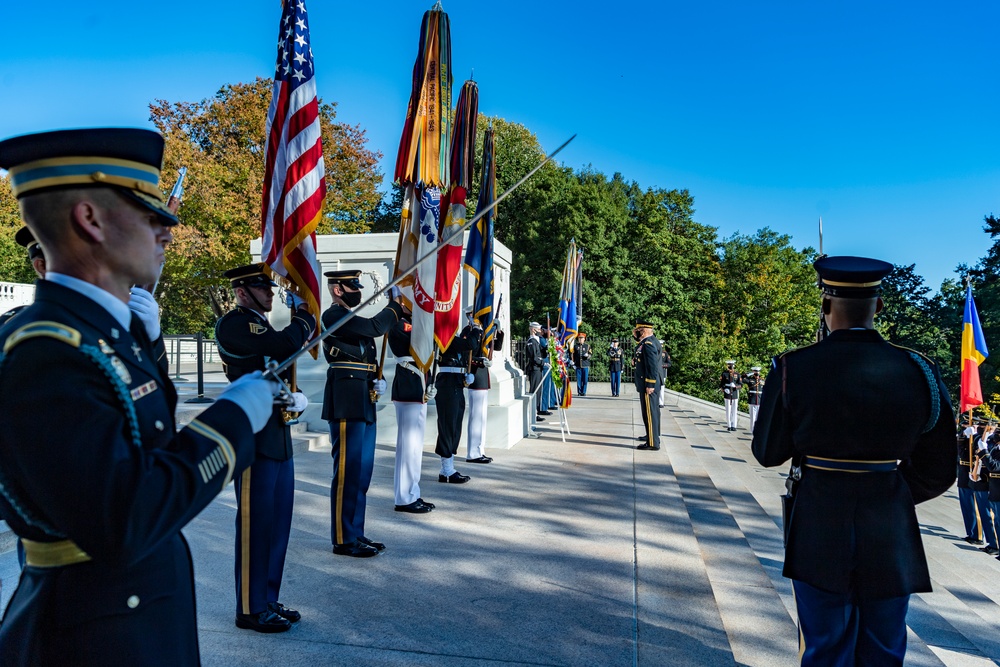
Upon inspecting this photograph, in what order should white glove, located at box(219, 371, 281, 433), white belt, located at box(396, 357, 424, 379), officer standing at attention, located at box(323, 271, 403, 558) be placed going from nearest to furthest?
white glove, located at box(219, 371, 281, 433) < officer standing at attention, located at box(323, 271, 403, 558) < white belt, located at box(396, 357, 424, 379)

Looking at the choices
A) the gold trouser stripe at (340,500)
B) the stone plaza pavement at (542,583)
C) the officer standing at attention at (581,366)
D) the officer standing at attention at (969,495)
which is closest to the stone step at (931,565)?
the stone plaza pavement at (542,583)

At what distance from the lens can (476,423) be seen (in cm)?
935

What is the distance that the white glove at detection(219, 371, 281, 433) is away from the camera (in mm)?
1589

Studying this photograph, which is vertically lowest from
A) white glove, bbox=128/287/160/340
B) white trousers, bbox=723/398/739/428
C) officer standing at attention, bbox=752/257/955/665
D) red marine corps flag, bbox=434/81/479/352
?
white trousers, bbox=723/398/739/428

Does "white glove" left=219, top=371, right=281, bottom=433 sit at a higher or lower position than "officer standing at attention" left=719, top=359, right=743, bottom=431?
higher

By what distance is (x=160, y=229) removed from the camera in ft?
5.45

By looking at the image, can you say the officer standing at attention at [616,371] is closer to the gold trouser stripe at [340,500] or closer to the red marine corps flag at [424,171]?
the red marine corps flag at [424,171]

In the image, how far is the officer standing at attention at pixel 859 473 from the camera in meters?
2.69

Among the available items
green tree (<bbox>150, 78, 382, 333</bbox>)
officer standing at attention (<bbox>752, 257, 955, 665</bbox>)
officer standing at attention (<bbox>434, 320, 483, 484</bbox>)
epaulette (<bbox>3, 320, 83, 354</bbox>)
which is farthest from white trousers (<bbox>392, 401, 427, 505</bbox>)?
green tree (<bbox>150, 78, 382, 333</bbox>)

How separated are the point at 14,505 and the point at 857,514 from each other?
9.04 ft

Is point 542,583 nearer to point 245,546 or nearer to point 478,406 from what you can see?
point 245,546

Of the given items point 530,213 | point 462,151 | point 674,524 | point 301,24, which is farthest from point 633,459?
point 530,213

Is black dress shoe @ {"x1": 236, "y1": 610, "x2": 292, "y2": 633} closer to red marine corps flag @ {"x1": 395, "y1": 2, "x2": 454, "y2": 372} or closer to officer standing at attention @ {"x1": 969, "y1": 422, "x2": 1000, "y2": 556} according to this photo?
red marine corps flag @ {"x1": 395, "y1": 2, "x2": 454, "y2": 372}

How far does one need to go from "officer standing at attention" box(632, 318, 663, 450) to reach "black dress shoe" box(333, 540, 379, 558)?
675cm
